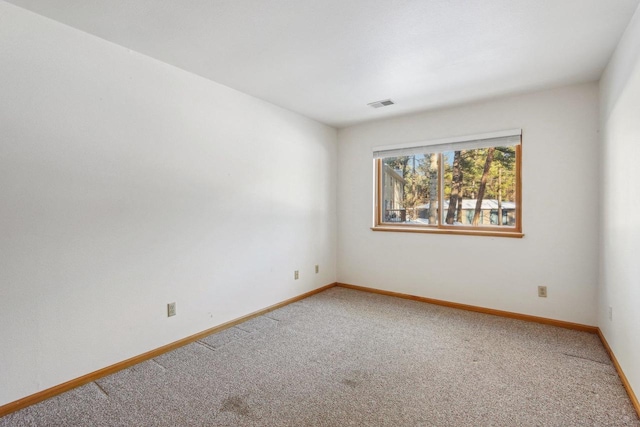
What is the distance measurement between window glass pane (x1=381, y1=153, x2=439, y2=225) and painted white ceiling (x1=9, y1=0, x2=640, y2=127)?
41.7 inches

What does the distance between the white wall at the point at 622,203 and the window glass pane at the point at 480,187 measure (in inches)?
32.1

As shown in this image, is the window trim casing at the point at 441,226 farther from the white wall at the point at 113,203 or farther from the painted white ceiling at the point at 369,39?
the white wall at the point at 113,203

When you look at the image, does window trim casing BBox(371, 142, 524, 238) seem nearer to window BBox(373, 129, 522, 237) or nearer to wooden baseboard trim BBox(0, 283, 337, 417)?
window BBox(373, 129, 522, 237)

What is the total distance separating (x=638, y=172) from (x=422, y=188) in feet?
7.55

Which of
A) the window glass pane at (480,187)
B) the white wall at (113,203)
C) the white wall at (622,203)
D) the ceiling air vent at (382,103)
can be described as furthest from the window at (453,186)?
the white wall at (113,203)

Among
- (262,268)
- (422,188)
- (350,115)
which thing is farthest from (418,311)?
(350,115)

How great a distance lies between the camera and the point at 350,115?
402 centimetres

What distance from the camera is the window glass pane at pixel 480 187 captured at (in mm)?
3453

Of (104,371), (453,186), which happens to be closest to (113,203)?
(104,371)

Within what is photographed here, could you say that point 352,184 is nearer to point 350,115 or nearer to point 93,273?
point 350,115

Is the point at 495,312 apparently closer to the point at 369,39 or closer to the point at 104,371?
the point at 369,39

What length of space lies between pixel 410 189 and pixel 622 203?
Result: 7.25 ft

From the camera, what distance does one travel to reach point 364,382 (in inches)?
84.4

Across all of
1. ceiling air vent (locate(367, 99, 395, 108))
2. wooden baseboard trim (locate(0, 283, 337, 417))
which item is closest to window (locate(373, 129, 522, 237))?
ceiling air vent (locate(367, 99, 395, 108))
